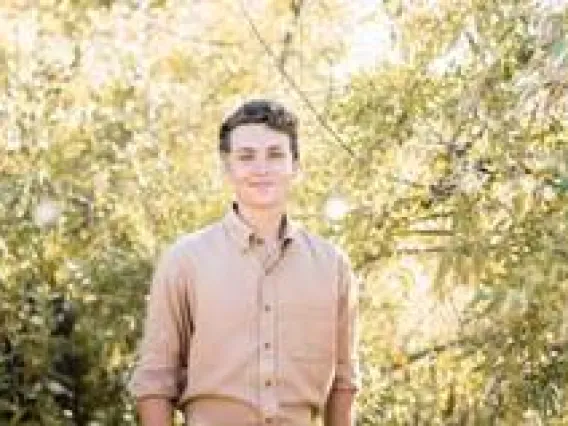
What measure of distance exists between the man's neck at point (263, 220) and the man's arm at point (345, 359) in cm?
15

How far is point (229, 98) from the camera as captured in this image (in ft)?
21.6

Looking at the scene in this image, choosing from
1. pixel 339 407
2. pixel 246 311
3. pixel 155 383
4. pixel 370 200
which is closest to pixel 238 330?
pixel 246 311

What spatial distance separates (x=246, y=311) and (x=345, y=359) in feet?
0.84

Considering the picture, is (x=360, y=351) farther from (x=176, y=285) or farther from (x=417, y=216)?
(x=176, y=285)

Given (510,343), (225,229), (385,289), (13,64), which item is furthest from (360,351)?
(225,229)

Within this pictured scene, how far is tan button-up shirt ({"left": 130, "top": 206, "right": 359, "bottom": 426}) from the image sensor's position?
2.95 meters

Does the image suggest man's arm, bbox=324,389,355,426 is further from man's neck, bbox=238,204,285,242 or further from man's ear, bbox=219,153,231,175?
man's ear, bbox=219,153,231,175

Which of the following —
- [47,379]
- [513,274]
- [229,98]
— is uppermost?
[229,98]

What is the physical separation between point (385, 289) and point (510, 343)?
3.01ft

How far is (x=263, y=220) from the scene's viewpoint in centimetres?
300

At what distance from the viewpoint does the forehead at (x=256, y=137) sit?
9.71 feet

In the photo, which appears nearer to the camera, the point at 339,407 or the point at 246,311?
the point at 246,311

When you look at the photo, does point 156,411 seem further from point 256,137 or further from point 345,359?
point 256,137

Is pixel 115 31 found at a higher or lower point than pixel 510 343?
higher
